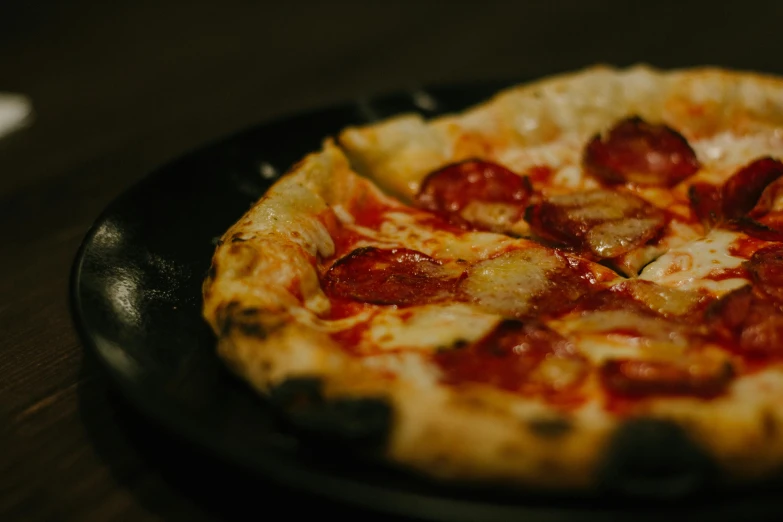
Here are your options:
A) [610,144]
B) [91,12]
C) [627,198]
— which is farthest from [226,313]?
[91,12]

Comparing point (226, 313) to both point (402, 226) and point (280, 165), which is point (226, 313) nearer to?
point (402, 226)

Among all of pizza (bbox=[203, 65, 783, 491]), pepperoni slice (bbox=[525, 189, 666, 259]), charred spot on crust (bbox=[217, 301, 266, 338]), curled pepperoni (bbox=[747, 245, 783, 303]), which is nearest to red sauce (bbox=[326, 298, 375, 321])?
pizza (bbox=[203, 65, 783, 491])

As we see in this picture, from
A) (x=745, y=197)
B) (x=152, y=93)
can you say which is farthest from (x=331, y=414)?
(x=152, y=93)

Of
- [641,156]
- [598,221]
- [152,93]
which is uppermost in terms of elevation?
[641,156]

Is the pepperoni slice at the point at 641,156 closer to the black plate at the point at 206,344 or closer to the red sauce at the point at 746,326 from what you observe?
the red sauce at the point at 746,326

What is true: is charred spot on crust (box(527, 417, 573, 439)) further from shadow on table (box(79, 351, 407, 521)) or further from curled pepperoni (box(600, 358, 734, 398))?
shadow on table (box(79, 351, 407, 521))

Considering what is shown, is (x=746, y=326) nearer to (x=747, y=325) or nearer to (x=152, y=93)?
(x=747, y=325)
